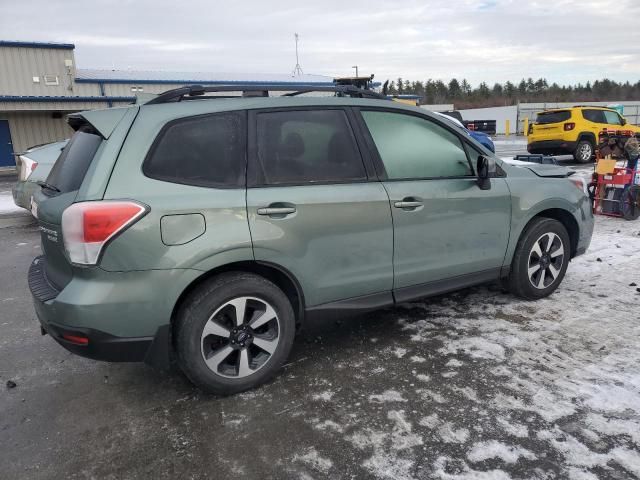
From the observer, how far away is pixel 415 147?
11.6ft

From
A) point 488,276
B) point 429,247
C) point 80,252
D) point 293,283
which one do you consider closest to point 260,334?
point 293,283

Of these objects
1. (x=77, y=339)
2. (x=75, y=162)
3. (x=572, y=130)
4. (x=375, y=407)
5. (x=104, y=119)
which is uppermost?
(x=104, y=119)

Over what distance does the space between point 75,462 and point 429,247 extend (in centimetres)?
248

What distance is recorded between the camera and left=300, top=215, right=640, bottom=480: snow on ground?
7.56 feet

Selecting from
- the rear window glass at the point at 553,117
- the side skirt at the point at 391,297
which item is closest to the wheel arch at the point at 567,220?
the side skirt at the point at 391,297

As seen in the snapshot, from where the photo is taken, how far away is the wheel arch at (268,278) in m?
2.78

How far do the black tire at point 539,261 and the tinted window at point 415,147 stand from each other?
0.83 m

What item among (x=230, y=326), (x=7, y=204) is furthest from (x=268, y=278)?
(x=7, y=204)

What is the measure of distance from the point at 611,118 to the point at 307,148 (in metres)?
15.9

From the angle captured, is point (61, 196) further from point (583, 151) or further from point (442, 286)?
point (583, 151)

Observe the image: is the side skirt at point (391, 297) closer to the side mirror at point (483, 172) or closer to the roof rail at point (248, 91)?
the side mirror at point (483, 172)

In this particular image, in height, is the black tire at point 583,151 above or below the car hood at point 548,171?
below

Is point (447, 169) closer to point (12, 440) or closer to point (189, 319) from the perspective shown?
point (189, 319)

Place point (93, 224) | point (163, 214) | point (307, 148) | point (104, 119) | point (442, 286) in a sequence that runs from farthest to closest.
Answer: point (442, 286), point (307, 148), point (104, 119), point (163, 214), point (93, 224)
